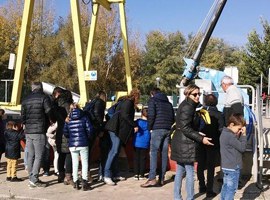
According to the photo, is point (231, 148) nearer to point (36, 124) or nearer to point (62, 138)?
point (62, 138)

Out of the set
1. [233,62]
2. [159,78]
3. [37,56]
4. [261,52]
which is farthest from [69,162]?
[233,62]

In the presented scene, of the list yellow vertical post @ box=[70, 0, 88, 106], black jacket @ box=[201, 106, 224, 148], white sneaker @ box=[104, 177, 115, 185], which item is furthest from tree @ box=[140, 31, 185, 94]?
black jacket @ box=[201, 106, 224, 148]

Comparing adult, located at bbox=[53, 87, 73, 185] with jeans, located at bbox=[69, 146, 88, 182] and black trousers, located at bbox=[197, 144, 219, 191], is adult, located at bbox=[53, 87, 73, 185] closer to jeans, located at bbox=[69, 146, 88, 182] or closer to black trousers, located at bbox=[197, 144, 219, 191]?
jeans, located at bbox=[69, 146, 88, 182]

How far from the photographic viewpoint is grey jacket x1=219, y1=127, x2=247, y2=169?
17.7ft

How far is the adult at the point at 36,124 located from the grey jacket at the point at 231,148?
3.11 meters

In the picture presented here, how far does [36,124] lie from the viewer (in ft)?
23.4

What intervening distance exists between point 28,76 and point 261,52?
2082 centimetres

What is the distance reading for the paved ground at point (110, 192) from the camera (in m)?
6.58

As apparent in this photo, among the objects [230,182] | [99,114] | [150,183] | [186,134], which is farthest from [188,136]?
[99,114]

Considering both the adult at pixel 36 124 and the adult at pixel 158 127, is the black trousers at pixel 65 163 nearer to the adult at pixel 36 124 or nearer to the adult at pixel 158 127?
the adult at pixel 36 124

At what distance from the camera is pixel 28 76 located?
3644cm

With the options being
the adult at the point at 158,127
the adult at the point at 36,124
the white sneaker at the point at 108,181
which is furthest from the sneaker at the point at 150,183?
the adult at the point at 36,124

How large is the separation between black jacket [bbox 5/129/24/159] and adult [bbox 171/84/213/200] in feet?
10.9

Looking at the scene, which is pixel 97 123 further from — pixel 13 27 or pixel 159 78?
pixel 159 78
